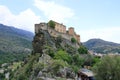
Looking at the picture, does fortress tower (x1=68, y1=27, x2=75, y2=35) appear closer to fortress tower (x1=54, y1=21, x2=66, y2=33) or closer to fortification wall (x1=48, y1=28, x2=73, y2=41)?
fortress tower (x1=54, y1=21, x2=66, y2=33)

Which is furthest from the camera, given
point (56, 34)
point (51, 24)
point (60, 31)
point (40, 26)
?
point (60, 31)

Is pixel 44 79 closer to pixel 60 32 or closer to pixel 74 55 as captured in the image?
pixel 74 55

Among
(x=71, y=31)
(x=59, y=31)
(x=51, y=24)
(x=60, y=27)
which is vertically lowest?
(x=59, y=31)

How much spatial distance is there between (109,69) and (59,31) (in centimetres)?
4970

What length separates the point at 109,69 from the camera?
81312mm

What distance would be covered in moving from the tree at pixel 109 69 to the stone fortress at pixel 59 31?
42693 mm

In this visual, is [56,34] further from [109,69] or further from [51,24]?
[109,69]

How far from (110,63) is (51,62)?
2000 centimetres

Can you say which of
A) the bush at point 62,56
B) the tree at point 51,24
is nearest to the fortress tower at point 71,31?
the tree at point 51,24

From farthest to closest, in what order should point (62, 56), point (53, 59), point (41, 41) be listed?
point (41, 41) → point (62, 56) → point (53, 59)

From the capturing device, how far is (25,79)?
104 m

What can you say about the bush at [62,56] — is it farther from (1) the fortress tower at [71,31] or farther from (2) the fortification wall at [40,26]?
(1) the fortress tower at [71,31]

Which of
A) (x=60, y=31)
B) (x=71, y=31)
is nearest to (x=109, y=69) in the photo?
(x=60, y=31)

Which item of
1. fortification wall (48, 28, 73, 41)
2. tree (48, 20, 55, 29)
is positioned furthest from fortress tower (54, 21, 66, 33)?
fortification wall (48, 28, 73, 41)
